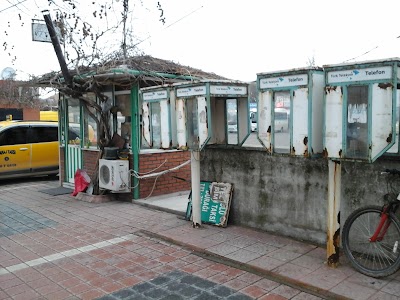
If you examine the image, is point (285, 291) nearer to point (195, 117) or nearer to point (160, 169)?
point (195, 117)

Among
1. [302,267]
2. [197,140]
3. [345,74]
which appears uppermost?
[345,74]

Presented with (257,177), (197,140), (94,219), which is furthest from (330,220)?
(94,219)

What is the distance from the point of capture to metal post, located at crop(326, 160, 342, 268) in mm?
4316

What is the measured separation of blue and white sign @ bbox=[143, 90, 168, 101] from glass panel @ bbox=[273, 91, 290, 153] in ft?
6.41

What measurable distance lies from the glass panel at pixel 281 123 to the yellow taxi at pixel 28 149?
872 centimetres

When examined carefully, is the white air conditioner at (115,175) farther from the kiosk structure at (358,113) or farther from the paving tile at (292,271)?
the kiosk structure at (358,113)

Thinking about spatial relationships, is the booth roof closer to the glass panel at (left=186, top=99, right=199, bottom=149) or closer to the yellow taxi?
the glass panel at (left=186, top=99, right=199, bottom=149)

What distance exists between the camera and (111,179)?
26.0 ft

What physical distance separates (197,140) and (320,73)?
2.04 metres

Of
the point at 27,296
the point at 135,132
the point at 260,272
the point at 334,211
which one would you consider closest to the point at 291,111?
the point at 334,211

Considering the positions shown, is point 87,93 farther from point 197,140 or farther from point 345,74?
point 345,74

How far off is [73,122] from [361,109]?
761 centimetres

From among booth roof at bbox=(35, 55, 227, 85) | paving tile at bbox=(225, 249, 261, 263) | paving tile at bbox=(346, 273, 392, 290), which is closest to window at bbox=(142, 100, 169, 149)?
booth roof at bbox=(35, 55, 227, 85)

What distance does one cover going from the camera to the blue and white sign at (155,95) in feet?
19.8
